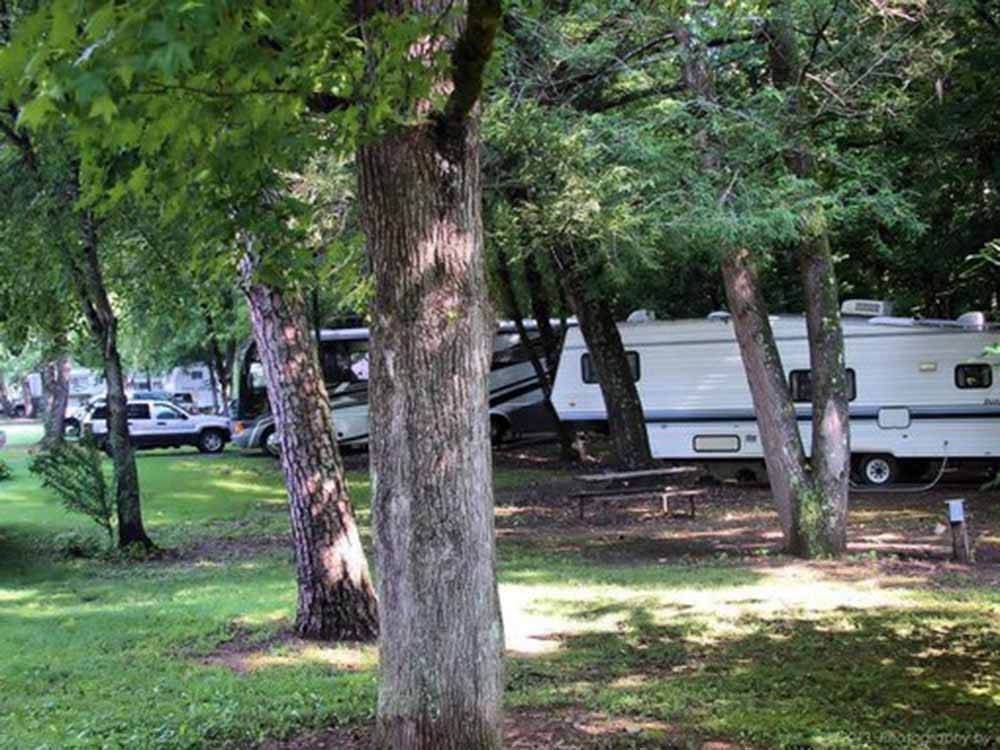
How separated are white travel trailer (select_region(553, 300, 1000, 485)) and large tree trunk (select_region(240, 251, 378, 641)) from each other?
40.0 feet

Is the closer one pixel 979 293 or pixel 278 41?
pixel 278 41

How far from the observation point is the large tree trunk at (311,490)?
784 cm

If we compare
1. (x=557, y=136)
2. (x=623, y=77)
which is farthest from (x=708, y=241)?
(x=623, y=77)

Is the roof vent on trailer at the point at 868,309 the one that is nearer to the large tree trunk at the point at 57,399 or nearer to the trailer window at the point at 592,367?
the trailer window at the point at 592,367

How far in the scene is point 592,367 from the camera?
68.3 ft

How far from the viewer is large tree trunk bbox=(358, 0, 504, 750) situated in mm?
3801

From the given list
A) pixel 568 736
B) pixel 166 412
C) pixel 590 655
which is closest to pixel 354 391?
→ pixel 166 412

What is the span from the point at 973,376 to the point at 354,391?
15592 mm

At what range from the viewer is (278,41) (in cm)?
330

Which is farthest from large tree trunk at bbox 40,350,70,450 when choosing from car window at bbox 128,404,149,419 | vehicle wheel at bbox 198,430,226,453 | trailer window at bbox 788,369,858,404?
trailer window at bbox 788,369,858,404

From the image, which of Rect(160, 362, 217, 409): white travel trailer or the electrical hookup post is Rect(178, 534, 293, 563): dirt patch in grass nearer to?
the electrical hookup post

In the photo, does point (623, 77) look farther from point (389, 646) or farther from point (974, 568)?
point (389, 646)

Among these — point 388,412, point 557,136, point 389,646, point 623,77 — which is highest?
point 623,77

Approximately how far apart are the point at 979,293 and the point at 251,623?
1755 centimetres
